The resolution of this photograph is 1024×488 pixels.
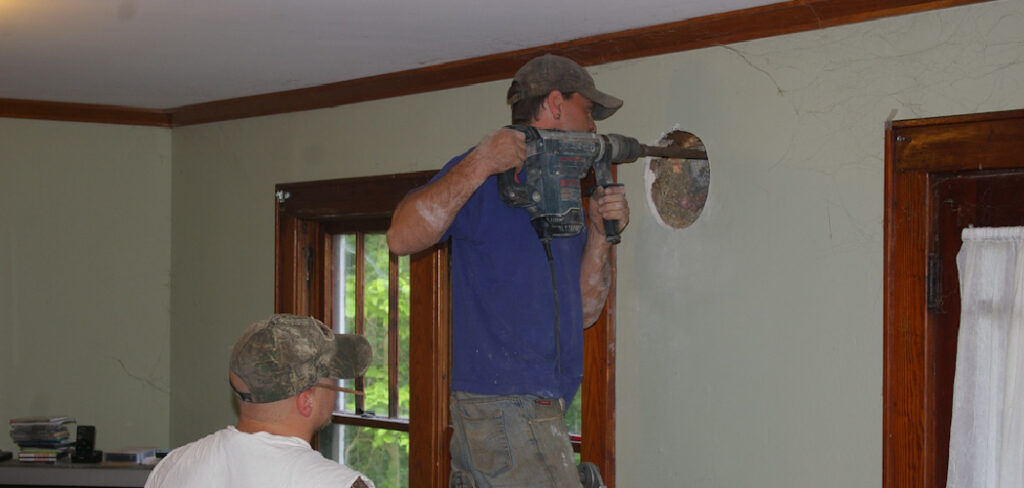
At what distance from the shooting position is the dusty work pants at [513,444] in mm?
2205

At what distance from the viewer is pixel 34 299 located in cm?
427

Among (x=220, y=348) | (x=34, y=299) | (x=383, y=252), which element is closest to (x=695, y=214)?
(x=383, y=252)

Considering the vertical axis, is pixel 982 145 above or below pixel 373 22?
below

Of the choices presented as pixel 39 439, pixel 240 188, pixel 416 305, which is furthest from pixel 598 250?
pixel 39 439

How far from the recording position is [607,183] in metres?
2.43

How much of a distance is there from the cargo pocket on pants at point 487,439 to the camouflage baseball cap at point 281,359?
546mm

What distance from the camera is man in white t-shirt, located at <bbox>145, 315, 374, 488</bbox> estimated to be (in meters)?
1.66

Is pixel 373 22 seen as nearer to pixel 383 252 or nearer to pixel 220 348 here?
pixel 383 252

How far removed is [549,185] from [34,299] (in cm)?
295

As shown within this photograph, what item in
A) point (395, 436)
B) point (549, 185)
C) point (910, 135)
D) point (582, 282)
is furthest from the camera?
point (395, 436)

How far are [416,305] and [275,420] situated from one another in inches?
72.9

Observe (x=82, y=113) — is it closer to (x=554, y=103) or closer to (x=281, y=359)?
(x=554, y=103)

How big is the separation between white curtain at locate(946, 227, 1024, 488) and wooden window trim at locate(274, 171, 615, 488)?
100 cm

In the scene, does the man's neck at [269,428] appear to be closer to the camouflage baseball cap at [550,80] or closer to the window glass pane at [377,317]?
the camouflage baseball cap at [550,80]
